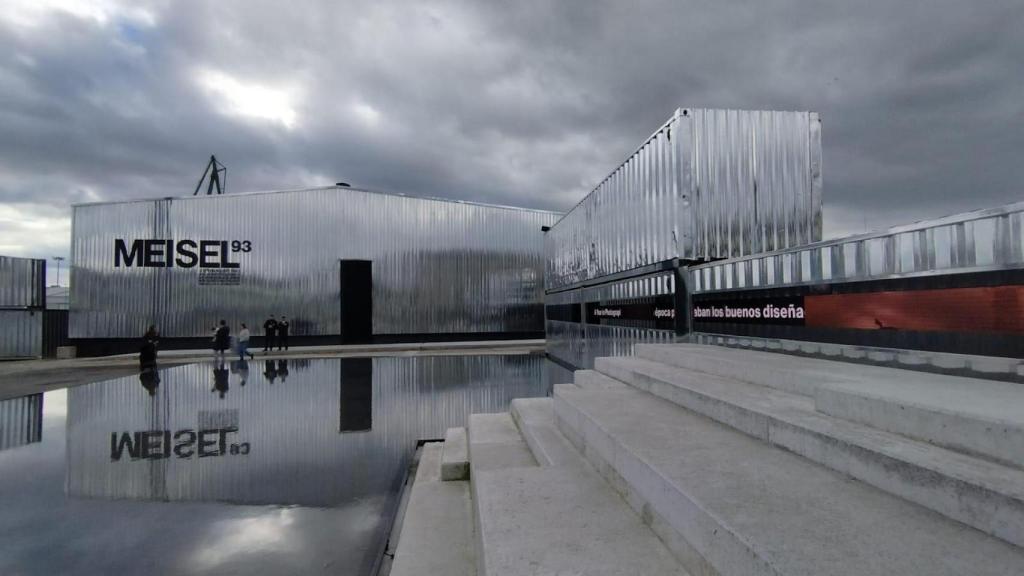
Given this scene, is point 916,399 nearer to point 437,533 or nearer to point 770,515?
point 770,515

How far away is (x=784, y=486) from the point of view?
2285 millimetres

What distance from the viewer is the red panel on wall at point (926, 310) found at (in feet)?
10.8

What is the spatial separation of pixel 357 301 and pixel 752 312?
67.0 ft

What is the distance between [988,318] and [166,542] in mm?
6113

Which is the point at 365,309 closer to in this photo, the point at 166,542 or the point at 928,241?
the point at 166,542

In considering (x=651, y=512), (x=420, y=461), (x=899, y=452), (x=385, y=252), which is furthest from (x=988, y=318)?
(x=385, y=252)

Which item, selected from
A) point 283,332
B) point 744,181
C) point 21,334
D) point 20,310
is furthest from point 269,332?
point 744,181

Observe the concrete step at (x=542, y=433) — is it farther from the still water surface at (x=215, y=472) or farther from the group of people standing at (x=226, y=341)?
the group of people standing at (x=226, y=341)

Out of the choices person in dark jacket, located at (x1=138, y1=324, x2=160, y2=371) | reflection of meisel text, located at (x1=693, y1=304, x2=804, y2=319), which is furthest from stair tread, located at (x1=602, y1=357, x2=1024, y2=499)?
person in dark jacket, located at (x1=138, y1=324, x2=160, y2=371)

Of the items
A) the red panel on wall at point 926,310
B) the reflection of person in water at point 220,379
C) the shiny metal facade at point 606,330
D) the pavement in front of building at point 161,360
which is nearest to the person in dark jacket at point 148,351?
the pavement in front of building at point 161,360

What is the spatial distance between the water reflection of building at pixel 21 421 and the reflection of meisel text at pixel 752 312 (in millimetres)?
9407

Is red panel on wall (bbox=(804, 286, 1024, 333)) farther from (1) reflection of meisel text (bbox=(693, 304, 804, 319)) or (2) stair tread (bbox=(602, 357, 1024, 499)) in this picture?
(2) stair tread (bbox=(602, 357, 1024, 499))

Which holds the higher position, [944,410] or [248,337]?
[944,410]

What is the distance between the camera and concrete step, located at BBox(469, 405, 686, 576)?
2.16m
